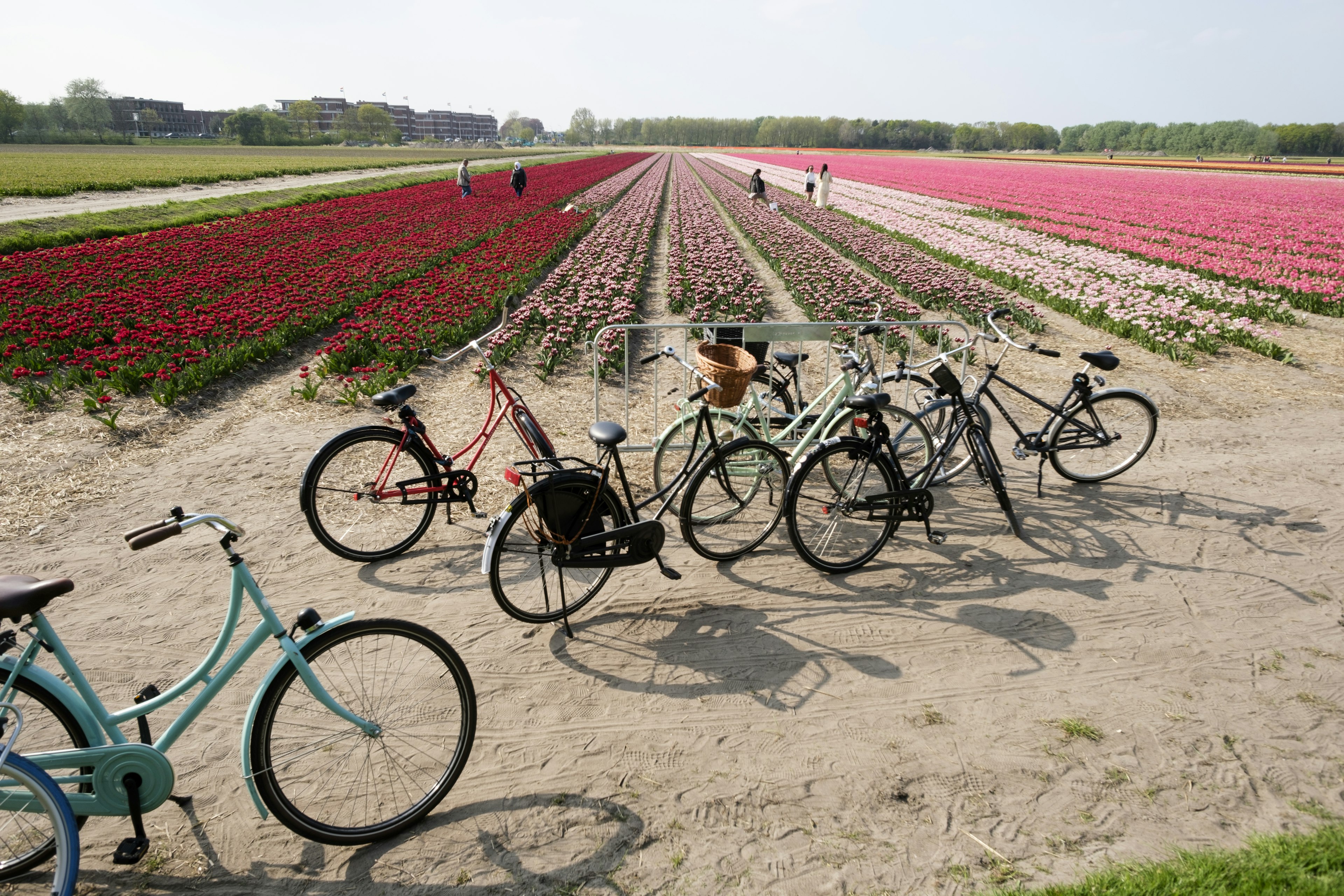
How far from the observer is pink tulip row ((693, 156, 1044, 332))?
11.8 meters

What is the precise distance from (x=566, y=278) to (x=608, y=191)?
2018 cm

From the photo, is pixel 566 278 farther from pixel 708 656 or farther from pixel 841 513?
pixel 708 656

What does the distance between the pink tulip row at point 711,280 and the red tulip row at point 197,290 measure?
4.75 meters

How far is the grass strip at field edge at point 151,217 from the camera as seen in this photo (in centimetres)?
1538

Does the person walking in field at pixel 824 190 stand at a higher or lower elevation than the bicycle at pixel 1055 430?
higher

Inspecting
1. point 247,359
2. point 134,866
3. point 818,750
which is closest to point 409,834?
point 134,866

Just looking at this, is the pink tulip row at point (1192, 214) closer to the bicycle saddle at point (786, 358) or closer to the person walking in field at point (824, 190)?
the person walking in field at point (824, 190)

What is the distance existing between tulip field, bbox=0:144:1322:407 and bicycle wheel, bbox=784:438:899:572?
3.20m

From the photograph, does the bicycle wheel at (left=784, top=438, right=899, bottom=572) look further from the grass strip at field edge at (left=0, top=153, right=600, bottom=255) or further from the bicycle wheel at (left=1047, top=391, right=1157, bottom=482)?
the grass strip at field edge at (left=0, top=153, right=600, bottom=255)

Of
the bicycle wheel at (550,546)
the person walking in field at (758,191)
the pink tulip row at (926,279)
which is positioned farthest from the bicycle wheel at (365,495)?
the person walking in field at (758,191)

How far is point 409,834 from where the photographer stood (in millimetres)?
2820

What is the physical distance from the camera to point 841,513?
15.0 feet

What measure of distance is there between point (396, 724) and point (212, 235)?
16.2 m

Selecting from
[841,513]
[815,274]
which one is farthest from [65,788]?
[815,274]
